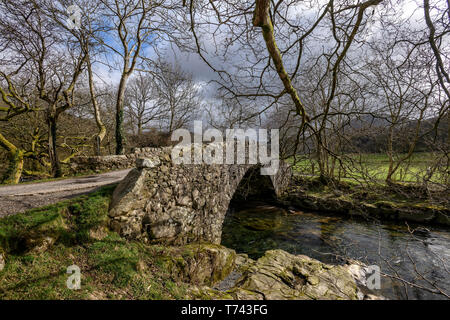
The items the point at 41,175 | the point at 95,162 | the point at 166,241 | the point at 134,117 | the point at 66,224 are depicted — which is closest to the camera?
the point at 66,224

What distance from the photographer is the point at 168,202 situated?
4.59 metres

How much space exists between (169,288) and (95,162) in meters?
6.16

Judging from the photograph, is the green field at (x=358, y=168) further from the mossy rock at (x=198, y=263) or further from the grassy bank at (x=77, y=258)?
the grassy bank at (x=77, y=258)

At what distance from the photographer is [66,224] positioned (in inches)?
118

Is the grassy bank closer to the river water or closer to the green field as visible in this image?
the green field

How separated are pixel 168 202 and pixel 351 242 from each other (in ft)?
25.2

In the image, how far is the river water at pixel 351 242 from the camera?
5773 millimetres

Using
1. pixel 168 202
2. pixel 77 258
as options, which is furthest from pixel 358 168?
pixel 77 258

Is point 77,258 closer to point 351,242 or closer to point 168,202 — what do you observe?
point 168,202
